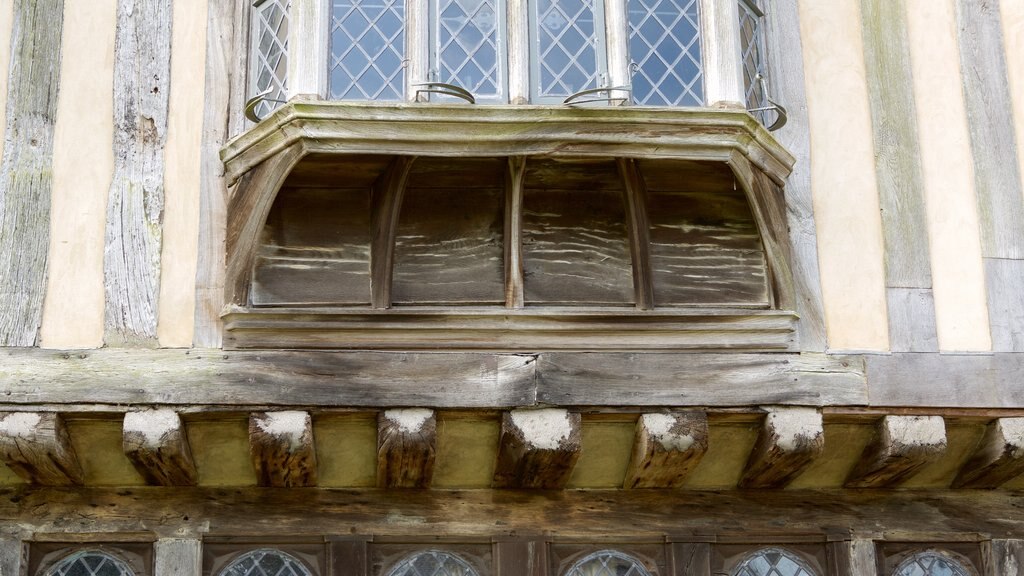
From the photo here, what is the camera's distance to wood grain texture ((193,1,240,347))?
5934 millimetres

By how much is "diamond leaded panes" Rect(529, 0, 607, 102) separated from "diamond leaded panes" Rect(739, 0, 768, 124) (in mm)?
689

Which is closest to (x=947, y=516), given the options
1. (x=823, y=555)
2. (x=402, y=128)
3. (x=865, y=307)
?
(x=823, y=555)

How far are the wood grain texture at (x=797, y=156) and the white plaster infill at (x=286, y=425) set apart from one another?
2071 millimetres

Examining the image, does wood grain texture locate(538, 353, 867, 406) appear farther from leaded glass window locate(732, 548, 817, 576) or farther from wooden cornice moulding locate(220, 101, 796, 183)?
wooden cornice moulding locate(220, 101, 796, 183)

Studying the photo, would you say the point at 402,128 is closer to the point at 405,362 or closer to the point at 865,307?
the point at 405,362

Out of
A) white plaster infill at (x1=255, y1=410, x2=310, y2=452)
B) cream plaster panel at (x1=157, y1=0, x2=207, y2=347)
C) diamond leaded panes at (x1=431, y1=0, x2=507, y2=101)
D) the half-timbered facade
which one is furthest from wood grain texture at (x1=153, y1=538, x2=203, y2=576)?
diamond leaded panes at (x1=431, y1=0, x2=507, y2=101)

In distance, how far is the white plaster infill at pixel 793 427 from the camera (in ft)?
19.1

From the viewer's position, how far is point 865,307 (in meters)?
6.14

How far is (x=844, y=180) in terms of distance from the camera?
6.32 meters

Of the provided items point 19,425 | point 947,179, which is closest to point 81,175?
point 19,425

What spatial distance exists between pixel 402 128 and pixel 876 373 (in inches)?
85.6

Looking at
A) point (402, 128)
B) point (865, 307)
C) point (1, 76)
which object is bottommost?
point (865, 307)

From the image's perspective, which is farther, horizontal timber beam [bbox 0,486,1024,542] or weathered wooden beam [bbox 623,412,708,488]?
horizontal timber beam [bbox 0,486,1024,542]

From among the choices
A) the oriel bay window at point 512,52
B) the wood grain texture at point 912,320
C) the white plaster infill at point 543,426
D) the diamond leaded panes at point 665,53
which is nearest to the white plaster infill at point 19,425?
the oriel bay window at point 512,52
